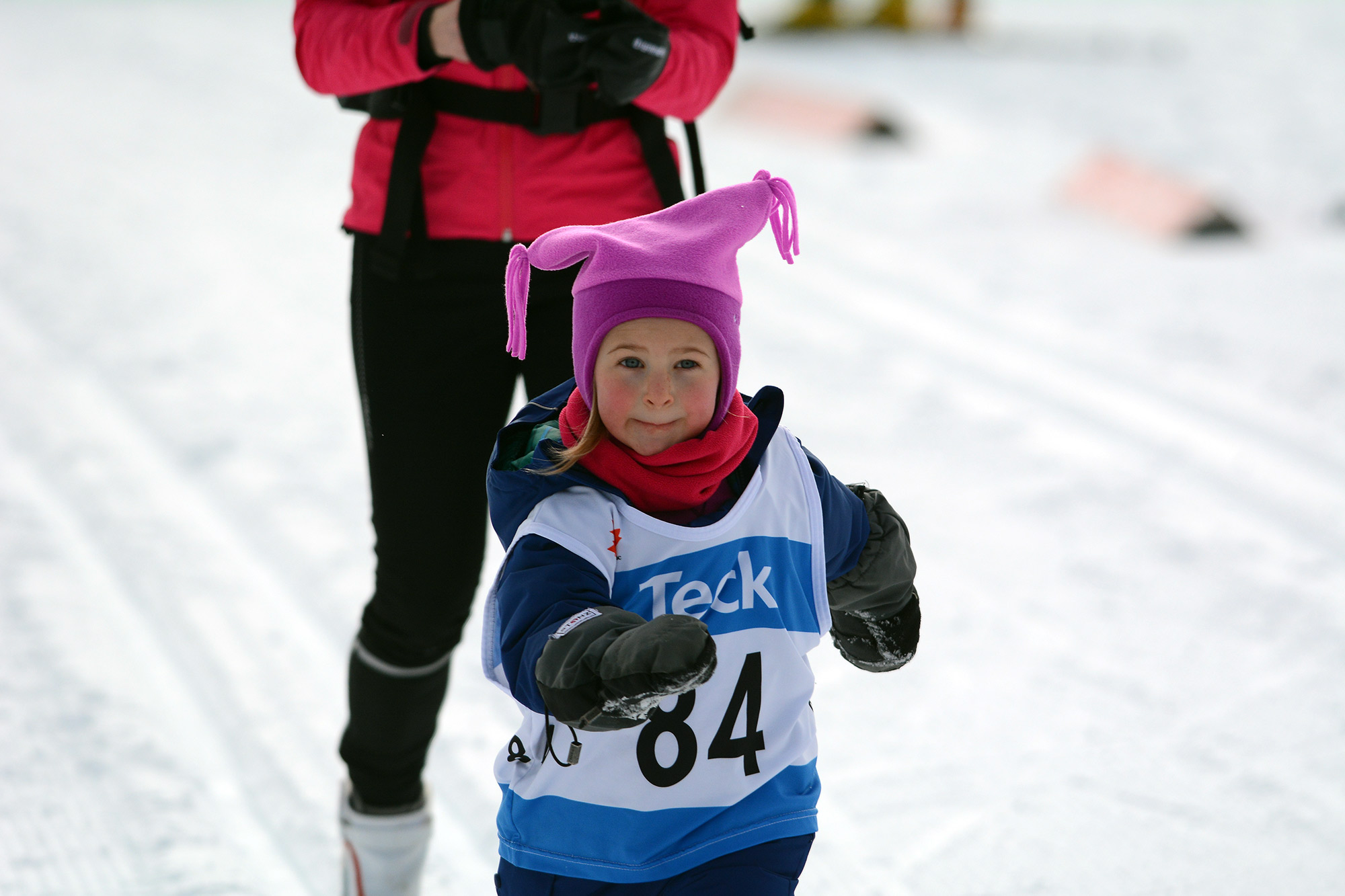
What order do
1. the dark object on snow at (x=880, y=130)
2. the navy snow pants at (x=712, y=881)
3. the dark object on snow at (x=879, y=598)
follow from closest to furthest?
the navy snow pants at (x=712, y=881) → the dark object on snow at (x=879, y=598) → the dark object on snow at (x=880, y=130)

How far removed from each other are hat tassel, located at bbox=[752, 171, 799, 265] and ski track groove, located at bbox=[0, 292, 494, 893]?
129 centimetres

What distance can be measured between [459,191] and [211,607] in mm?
1576

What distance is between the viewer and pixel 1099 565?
3.24 m

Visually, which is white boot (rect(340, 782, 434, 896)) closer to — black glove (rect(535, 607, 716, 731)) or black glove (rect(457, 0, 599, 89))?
black glove (rect(535, 607, 716, 731))

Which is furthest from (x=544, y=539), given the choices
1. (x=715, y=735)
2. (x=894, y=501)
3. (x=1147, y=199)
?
(x=1147, y=199)

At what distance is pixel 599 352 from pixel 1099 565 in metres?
2.22

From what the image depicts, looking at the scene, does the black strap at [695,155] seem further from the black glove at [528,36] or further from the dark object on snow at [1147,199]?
the dark object on snow at [1147,199]

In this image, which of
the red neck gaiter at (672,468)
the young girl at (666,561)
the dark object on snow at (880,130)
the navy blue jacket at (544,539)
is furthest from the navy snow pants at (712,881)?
the dark object on snow at (880,130)

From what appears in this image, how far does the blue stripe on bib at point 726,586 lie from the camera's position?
4.38 ft

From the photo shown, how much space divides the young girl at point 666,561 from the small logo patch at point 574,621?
0.06 metres

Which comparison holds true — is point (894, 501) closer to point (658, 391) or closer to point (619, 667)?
point (658, 391)

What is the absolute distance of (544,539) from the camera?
51.0 inches

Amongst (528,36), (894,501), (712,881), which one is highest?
(528,36)

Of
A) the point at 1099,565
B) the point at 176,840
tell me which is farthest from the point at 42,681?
the point at 1099,565
